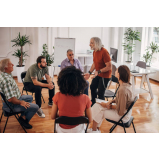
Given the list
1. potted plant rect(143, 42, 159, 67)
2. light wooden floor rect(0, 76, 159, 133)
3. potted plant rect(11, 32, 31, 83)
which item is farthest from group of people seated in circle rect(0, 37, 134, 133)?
potted plant rect(143, 42, 159, 67)

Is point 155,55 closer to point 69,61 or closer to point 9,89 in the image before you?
point 69,61

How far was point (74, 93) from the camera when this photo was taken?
6.88ft

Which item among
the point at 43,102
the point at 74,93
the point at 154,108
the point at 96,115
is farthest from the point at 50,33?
the point at 74,93

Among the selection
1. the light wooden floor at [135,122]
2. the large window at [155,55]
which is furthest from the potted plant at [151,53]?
the light wooden floor at [135,122]

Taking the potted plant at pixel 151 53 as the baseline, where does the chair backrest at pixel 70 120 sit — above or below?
below

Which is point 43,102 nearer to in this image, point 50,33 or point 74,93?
point 74,93

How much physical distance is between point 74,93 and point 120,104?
0.74 meters

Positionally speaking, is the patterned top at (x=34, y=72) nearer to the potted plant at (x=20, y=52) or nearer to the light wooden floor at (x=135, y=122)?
the light wooden floor at (x=135, y=122)

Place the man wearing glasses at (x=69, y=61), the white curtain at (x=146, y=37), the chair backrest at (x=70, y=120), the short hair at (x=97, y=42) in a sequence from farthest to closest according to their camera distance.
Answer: the white curtain at (x=146, y=37)
the man wearing glasses at (x=69, y=61)
the short hair at (x=97, y=42)
the chair backrest at (x=70, y=120)

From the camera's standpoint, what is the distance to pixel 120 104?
8.23 feet

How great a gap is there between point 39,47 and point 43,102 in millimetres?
2916

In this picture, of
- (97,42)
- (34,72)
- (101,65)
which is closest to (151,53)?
(101,65)

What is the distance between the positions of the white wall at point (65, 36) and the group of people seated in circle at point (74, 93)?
2.88m

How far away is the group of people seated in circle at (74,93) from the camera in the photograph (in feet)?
6.92
